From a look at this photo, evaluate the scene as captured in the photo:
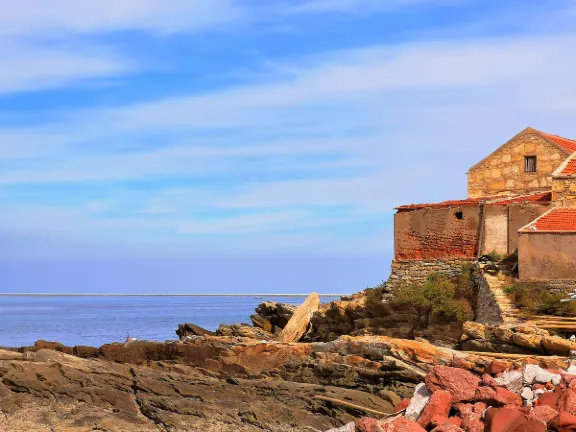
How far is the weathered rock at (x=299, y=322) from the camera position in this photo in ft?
107

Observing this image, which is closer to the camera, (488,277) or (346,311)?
(488,277)

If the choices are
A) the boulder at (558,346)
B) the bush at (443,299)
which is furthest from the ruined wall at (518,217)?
the boulder at (558,346)

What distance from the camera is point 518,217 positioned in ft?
101

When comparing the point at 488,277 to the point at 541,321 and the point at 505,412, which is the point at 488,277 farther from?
the point at 505,412

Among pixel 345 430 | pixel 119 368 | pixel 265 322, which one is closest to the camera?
pixel 345 430

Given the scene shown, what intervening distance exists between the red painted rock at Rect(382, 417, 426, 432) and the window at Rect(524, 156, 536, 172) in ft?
72.3

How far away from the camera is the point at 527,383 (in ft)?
52.7

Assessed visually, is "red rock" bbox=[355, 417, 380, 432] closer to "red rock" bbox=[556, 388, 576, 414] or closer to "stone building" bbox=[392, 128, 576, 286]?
"red rock" bbox=[556, 388, 576, 414]

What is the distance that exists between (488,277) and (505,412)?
549 inches

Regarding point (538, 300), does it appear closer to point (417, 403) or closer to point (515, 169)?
point (417, 403)

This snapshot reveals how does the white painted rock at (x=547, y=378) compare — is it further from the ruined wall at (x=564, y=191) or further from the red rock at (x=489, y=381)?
the ruined wall at (x=564, y=191)

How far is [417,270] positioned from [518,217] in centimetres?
395

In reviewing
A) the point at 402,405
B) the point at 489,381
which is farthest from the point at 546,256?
the point at 402,405

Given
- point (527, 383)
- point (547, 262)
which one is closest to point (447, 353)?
point (527, 383)
